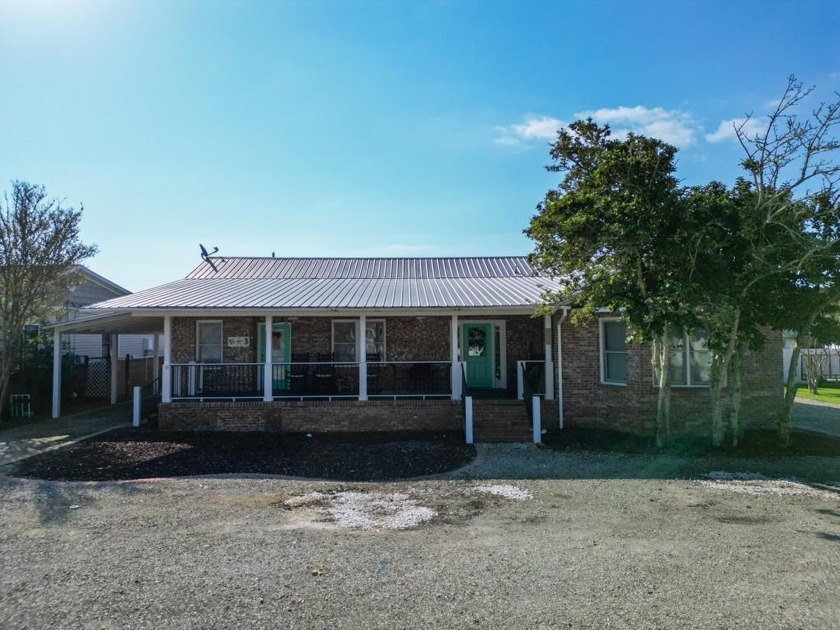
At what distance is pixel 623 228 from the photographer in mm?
9273

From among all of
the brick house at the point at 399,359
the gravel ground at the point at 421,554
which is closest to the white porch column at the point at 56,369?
the brick house at the point at 399,359

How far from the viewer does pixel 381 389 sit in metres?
14.9

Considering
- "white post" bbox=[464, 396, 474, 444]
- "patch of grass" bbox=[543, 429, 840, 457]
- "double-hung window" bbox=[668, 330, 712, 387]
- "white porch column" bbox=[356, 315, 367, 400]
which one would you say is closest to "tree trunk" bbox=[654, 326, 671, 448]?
"patch of grass" bbox=[543, 429, 840, 457]

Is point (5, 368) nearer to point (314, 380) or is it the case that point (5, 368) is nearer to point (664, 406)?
point (314, 380)

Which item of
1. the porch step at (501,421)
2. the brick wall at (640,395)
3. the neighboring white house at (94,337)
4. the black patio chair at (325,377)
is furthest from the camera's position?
the neighboring white house at (94,337)

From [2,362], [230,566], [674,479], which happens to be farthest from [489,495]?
[2,362]

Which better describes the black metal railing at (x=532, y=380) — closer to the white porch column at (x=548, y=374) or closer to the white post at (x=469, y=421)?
the white porch column at (x=548, y=374)

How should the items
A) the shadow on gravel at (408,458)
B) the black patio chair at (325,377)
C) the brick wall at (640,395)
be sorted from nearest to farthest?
the shadow on gravel at (408,458) < the brick wall at (640,395) < the black patio chair at (325,377)

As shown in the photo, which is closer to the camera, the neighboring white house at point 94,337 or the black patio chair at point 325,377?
the black patio chair at point 325,377

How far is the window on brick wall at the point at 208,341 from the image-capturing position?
50.8 ft

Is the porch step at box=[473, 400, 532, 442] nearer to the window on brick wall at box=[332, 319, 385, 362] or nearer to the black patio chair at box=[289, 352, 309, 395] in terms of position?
the window on brick wall at box=[332, 319, 385, 362]

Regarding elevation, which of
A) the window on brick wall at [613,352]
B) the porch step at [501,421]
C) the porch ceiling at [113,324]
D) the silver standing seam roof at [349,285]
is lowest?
the porch step at [501,421]

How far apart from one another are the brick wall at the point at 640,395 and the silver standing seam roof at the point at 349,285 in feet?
5.90

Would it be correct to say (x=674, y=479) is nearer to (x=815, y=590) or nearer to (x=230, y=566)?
(x=815, y=590)
